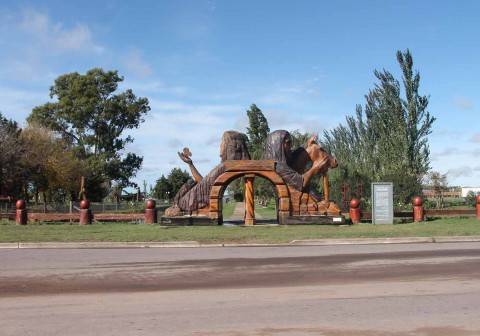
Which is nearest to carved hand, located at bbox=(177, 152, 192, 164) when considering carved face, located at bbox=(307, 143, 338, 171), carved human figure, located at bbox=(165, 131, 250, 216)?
carved human figure, located at bbox=(165, 131, 250, 216)

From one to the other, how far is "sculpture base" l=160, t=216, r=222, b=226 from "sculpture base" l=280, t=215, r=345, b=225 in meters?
3.17

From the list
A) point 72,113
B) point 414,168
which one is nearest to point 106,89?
point 72,113

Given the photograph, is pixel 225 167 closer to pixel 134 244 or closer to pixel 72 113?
pixel 134 244

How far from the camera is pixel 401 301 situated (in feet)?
26.6

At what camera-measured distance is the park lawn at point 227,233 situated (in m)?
18.3

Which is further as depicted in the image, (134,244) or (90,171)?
(90,171)

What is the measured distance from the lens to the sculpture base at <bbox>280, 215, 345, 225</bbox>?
23.2 m

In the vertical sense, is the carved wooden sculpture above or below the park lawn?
above

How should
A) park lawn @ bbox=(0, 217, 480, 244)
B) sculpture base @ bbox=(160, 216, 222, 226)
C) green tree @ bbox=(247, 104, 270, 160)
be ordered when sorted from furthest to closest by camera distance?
green tree @ bbox=(247, 104, 270, 160)
sculpture base @ bbox=(160, 216, 222, 226)
park lawn @ bbox=(0, 217, 480, 244)

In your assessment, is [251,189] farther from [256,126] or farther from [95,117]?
[256,126]

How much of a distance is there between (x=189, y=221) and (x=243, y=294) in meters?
14.9

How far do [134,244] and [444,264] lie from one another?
9.85 metres

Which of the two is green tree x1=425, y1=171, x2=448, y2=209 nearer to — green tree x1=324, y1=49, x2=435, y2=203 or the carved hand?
green tree x1=324, y1=49, x2=435, y2=203

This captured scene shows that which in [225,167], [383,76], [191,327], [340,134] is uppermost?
[383,76]
